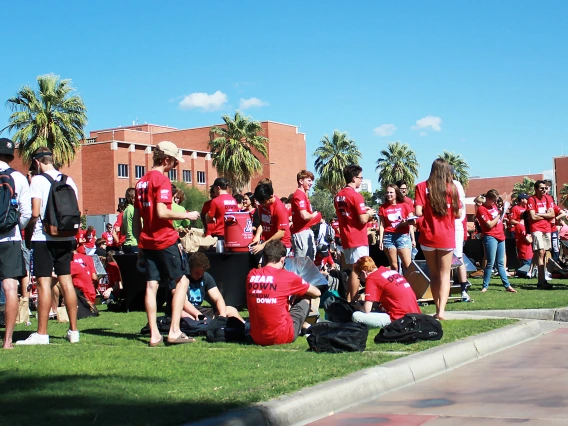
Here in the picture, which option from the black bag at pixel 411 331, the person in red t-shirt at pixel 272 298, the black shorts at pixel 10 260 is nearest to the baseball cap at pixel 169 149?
the person in red t-shirt at pixel 272 298

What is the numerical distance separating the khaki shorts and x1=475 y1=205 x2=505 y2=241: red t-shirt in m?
0.69

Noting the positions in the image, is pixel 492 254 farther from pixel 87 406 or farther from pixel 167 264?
pixel 87 406

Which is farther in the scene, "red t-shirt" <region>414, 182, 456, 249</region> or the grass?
"red t-shirt" <region>414, 182, 456, 249</region>

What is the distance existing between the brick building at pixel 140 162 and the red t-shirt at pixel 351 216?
6637 centimetres

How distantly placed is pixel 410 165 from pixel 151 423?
91.8 m

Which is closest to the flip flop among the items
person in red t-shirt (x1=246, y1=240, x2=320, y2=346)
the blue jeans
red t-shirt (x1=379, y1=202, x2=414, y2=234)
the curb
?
person in red t-shirt (x1=246, y1=240, x2=320, y2=346)

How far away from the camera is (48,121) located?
178 ft

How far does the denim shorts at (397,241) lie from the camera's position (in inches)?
488

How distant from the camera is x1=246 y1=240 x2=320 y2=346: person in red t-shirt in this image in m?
7.64

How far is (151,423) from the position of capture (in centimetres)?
437

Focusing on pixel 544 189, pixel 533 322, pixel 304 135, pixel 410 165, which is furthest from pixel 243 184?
pixel 533 322

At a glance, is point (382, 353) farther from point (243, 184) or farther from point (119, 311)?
point (243, 184)

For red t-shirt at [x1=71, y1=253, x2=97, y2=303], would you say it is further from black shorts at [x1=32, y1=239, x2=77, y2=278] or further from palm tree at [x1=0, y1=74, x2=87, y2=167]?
palm tree at [x1=0, y1=74, x2=87, y2=167]

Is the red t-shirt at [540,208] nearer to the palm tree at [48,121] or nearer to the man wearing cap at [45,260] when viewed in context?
the man wearing cap at [45,260]
